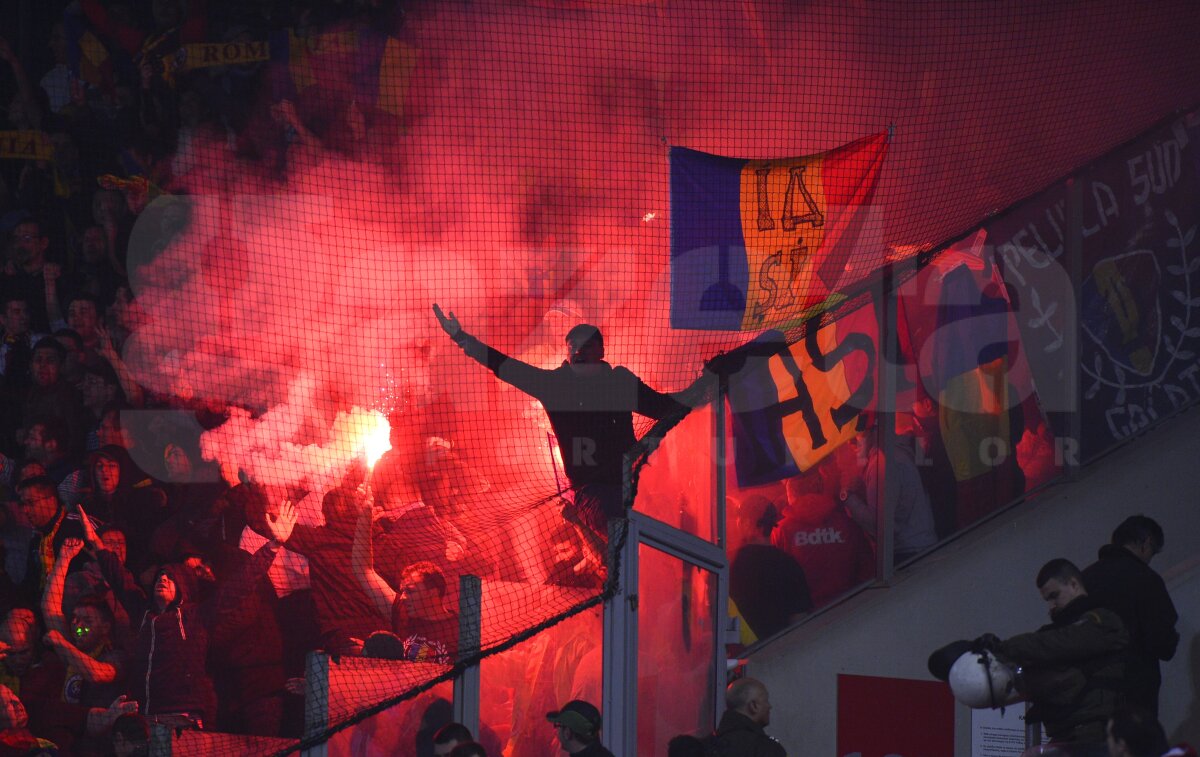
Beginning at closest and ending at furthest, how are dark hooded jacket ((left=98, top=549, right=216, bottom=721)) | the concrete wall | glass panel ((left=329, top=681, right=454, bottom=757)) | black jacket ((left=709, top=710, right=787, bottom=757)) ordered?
black jacket ((left=709, top=710, right=787, bottom=757)) → glass panel ((left=329, top=681, right=454, bottom=757)) → the concrete wall → dark hooded jacket ((left=98, top=549, right=216, bottom=721))

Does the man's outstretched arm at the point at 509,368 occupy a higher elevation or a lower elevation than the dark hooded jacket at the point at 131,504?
higher

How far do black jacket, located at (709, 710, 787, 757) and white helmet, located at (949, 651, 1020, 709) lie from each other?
0.61 meters

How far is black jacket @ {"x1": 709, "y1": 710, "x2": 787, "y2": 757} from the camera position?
3479 mm

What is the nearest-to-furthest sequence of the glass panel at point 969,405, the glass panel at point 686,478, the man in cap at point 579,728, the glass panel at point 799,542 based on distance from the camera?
the man in cap at point 579,728 → the glass panel at point 686,478 → the glass panel at point 969,405 → the glass panel at point 799,542

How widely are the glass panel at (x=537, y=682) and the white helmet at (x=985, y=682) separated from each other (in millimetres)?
1045

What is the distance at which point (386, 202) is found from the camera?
313 inches

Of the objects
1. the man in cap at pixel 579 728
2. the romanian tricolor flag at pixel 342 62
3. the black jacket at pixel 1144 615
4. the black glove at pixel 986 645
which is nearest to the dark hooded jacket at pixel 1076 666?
the black glove at pixel 986 645

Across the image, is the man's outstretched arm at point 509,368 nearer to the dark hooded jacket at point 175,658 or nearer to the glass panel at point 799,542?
the glass panel at point 799,542

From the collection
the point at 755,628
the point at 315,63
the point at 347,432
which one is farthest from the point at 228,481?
the point at 755,628

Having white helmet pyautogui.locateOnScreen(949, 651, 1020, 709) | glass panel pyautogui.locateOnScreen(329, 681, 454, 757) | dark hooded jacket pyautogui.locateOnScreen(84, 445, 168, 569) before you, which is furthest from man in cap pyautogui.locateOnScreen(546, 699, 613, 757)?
dark hooded jacket pyautogui.locateOnScreen(84, 445, 168, 569)

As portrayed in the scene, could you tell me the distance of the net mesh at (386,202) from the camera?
253 inches

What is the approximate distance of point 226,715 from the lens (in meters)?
4.82

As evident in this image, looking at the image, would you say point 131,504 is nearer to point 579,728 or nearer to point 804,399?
point 804,399

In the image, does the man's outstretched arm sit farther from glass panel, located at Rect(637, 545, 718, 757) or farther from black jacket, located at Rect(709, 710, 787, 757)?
black jacket, located at Rect(709, 710, 787, 757)
